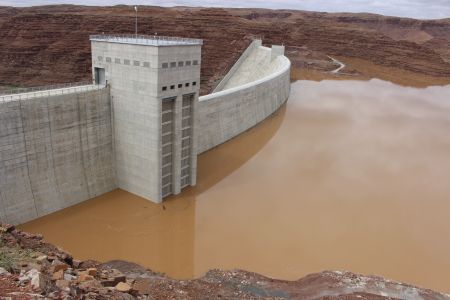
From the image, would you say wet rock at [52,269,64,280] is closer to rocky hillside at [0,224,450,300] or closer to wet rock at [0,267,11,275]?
rocky hillside at [0,224,450,300]

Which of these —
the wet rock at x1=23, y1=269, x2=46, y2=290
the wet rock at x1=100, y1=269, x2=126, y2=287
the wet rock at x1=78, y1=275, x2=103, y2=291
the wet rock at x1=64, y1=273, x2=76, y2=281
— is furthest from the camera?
the wet rock at x1=100, y1=269, x2=126, y2=287

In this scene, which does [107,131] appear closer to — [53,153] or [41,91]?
[53,153]

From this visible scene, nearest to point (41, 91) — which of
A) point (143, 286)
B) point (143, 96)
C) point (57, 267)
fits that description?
point (143, 96)

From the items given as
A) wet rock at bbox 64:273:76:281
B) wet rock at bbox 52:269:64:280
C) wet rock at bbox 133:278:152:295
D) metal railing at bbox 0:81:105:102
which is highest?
metal railing at bbox 0:81:105:102

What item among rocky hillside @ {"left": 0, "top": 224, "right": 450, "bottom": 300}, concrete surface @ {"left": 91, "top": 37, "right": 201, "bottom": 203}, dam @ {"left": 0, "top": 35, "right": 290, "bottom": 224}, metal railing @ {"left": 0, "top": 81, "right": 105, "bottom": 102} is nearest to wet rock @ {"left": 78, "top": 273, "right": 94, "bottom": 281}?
rocky hillside @ {"left": 0, "top": 224, "right": 450, "bottom": 300}

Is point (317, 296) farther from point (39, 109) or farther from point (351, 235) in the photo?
point (39, 109)

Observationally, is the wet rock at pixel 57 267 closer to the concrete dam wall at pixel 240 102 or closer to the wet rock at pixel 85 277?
the wet rock at pixel 85 277

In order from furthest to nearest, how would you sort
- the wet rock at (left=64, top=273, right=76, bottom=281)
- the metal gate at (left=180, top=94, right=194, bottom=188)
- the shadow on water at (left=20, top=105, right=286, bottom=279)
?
the metal gate at (left=180, top=94, right=194, bottom=188) < the shadow on water at (left=20, top=105, right=286, bottom=279) < the wet rock at (left=64, top=273, right=76, bottom=281)

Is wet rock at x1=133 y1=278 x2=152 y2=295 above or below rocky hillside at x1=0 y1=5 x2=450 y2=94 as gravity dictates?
below
